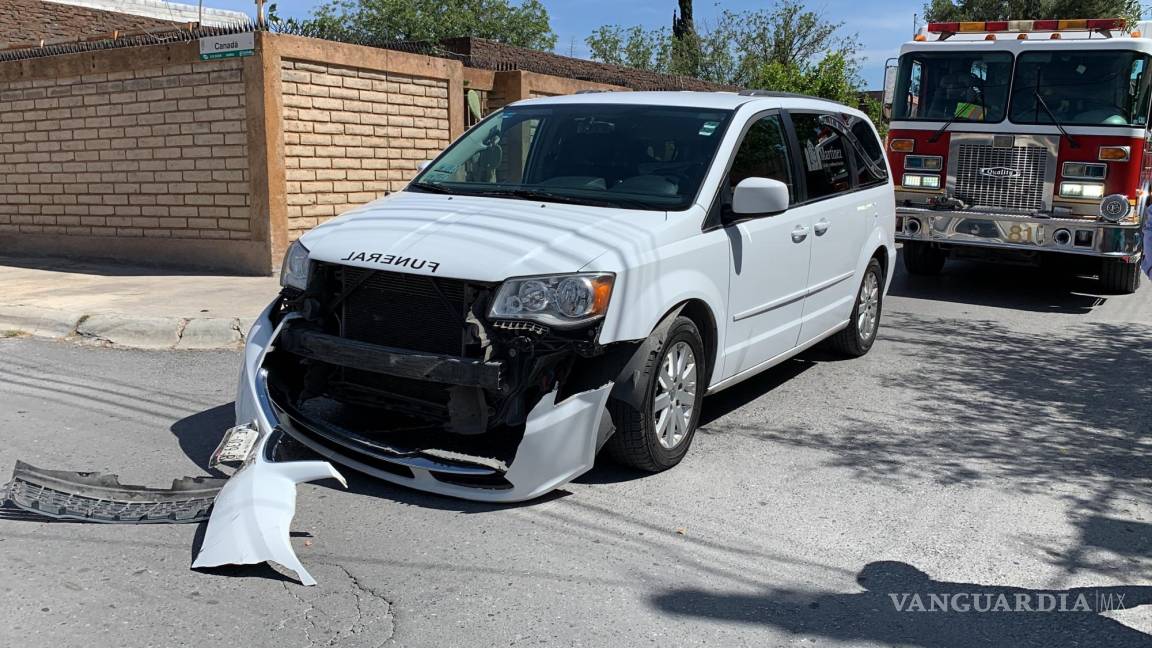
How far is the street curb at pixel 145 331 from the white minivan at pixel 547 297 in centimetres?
288

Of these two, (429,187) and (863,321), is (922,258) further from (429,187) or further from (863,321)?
(429,187)

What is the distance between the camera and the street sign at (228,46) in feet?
35.4

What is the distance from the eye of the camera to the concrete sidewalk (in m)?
7.99

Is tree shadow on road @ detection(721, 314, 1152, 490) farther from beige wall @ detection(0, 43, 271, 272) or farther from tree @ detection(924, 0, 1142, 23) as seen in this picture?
tree @ detection(924, 0, 1142, 23)

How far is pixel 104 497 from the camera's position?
423 cm

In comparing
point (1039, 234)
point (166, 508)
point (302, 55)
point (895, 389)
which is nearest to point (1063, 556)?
point (895, 389)

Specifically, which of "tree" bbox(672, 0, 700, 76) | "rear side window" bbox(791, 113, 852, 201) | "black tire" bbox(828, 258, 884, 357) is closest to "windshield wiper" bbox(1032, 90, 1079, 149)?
"black tire" bbox(828, 258, 884, 357)

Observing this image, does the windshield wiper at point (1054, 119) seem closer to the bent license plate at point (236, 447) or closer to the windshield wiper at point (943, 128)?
the windshield wiper at point (943, 128)

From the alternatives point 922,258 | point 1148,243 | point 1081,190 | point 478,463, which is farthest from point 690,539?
point 922,258

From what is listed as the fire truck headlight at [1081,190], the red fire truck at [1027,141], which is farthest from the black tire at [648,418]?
the fire truck headlight at [1081,190]

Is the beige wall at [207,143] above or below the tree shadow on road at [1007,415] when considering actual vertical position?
above

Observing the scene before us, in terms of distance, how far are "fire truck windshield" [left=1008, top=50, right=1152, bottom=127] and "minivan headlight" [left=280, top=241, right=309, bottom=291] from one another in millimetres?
8116

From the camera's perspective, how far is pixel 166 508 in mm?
4125

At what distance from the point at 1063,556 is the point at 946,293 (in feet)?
23.8
